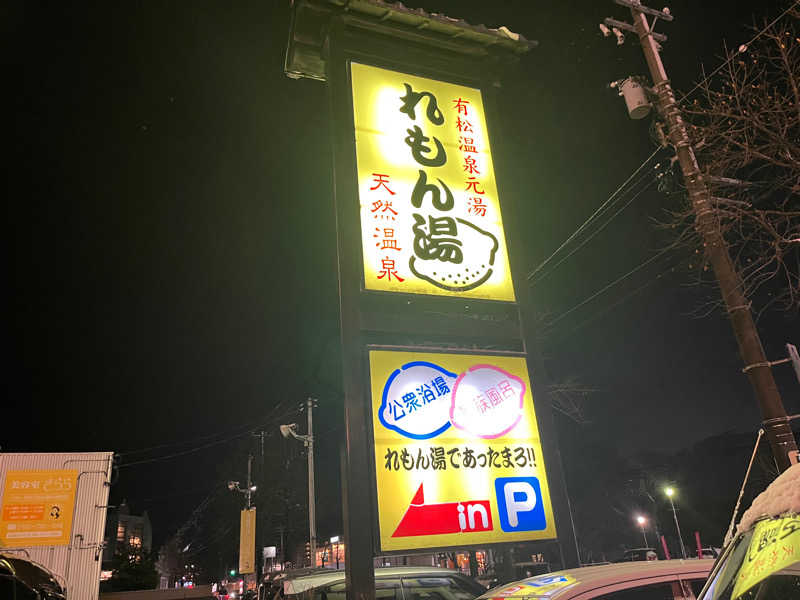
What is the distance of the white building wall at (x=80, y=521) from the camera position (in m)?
13.0

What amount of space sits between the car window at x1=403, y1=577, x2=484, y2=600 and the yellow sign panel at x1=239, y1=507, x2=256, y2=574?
21542mm

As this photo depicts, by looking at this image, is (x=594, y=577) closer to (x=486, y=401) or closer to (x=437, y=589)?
(x=486, y=401)

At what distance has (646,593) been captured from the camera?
355cm

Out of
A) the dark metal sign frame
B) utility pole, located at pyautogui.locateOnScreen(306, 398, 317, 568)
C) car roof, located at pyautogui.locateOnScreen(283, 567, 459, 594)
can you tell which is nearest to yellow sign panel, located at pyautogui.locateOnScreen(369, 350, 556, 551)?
the dark metal sign frame

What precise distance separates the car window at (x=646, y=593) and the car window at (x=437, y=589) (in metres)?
4.06

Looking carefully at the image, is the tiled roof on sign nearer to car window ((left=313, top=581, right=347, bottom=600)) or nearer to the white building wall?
car window ((left=313, top=581, right=347, bottom=600))

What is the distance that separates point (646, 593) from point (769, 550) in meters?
2.74

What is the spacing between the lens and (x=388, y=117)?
8125 millimetres

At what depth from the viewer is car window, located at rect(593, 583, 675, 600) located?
11.4 feet

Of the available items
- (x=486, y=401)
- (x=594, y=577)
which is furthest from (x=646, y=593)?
(x=486, y=401)

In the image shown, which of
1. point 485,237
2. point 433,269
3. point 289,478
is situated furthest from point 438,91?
point 289,478

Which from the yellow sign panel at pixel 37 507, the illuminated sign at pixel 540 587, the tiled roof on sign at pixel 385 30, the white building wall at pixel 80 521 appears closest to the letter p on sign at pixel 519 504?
the illuminated sign at pixel 540 587

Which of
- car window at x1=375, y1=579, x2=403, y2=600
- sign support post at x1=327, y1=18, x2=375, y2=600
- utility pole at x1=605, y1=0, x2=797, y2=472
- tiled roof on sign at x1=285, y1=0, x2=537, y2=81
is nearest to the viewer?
sign support post at x1=327, y1=18, x2=375, y2=600

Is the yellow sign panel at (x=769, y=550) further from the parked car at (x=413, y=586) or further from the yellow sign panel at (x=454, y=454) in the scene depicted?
the parked car at (x=413, y=586)
